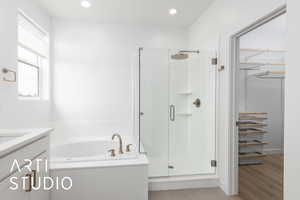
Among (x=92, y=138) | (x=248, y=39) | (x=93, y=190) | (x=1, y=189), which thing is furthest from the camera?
(x=248, y=39)

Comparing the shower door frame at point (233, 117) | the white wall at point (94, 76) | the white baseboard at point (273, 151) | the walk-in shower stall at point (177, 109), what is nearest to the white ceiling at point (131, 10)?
the white wall at point (94, 76)

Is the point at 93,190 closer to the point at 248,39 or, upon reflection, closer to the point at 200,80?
the point at 200,80

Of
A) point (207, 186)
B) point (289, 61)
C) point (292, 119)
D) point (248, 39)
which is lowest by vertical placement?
point (207, 186)

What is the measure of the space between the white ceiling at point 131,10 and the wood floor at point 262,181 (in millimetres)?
2579

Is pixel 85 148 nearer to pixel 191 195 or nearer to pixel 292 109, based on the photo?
pixel 191 195

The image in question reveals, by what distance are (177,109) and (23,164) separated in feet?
6.68

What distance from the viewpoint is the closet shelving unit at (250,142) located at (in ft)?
9.41

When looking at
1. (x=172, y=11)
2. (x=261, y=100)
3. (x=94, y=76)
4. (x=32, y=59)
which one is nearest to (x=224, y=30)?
(x=172, y=11)

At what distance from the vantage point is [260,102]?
3.38 metres

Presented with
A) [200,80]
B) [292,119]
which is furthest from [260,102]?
[292,119]

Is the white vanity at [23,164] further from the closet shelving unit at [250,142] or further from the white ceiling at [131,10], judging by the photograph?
the closet shelving unit at [250,142]

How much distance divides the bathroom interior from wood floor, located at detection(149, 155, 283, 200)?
2cm

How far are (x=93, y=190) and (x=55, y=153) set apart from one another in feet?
3.91

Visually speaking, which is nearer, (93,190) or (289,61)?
(289,61)
